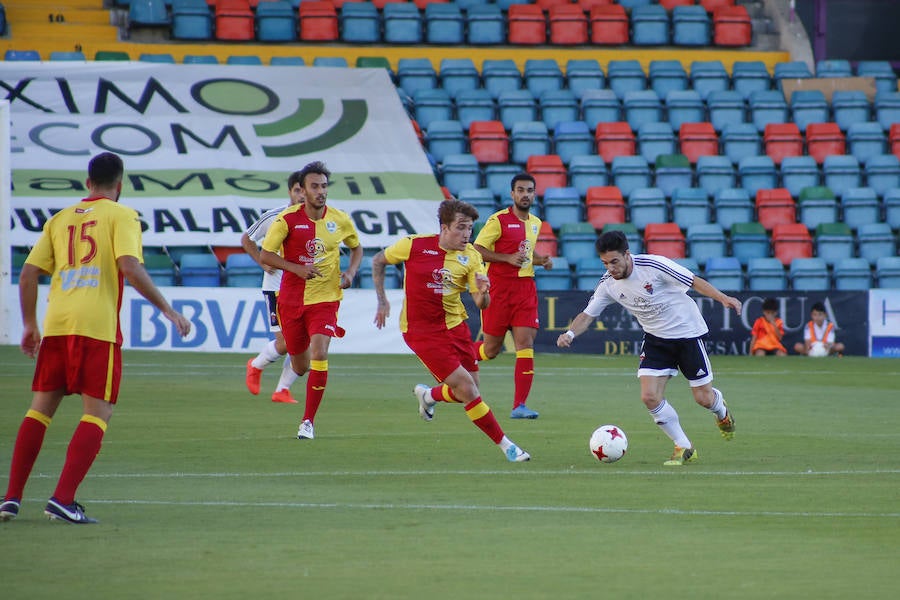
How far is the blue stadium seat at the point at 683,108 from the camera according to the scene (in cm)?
2772

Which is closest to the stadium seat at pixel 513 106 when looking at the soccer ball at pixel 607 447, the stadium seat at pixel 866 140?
the stadium seat at pixel 866 140

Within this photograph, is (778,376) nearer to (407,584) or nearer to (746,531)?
(746,531)

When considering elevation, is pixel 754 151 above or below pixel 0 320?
above

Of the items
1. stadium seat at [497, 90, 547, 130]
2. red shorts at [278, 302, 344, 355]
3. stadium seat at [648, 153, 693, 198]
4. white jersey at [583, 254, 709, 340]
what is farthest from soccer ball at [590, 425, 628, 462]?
stadium seat at [497, 90, 547, 130]

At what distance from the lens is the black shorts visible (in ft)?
34.7

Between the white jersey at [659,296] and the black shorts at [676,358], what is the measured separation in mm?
58

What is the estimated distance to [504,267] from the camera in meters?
14.3

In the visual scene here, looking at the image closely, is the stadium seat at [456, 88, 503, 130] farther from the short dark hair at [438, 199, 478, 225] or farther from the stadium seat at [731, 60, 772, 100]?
the short dark hair at [438, 199, 478, 225]

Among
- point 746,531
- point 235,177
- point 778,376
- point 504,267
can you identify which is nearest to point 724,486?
point 746,531

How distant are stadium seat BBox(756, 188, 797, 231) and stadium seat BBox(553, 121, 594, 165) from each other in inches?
134

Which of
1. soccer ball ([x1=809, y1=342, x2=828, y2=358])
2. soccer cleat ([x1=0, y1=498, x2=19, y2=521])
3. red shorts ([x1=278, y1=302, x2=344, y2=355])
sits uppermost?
red shorts ([x1=278, y1=302, x2=344, y2=355])

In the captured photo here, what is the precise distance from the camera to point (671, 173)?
26.5 metres

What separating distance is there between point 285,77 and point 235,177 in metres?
2.64

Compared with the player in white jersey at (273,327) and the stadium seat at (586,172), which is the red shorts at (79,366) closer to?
the player in white jersey at (273,327)
